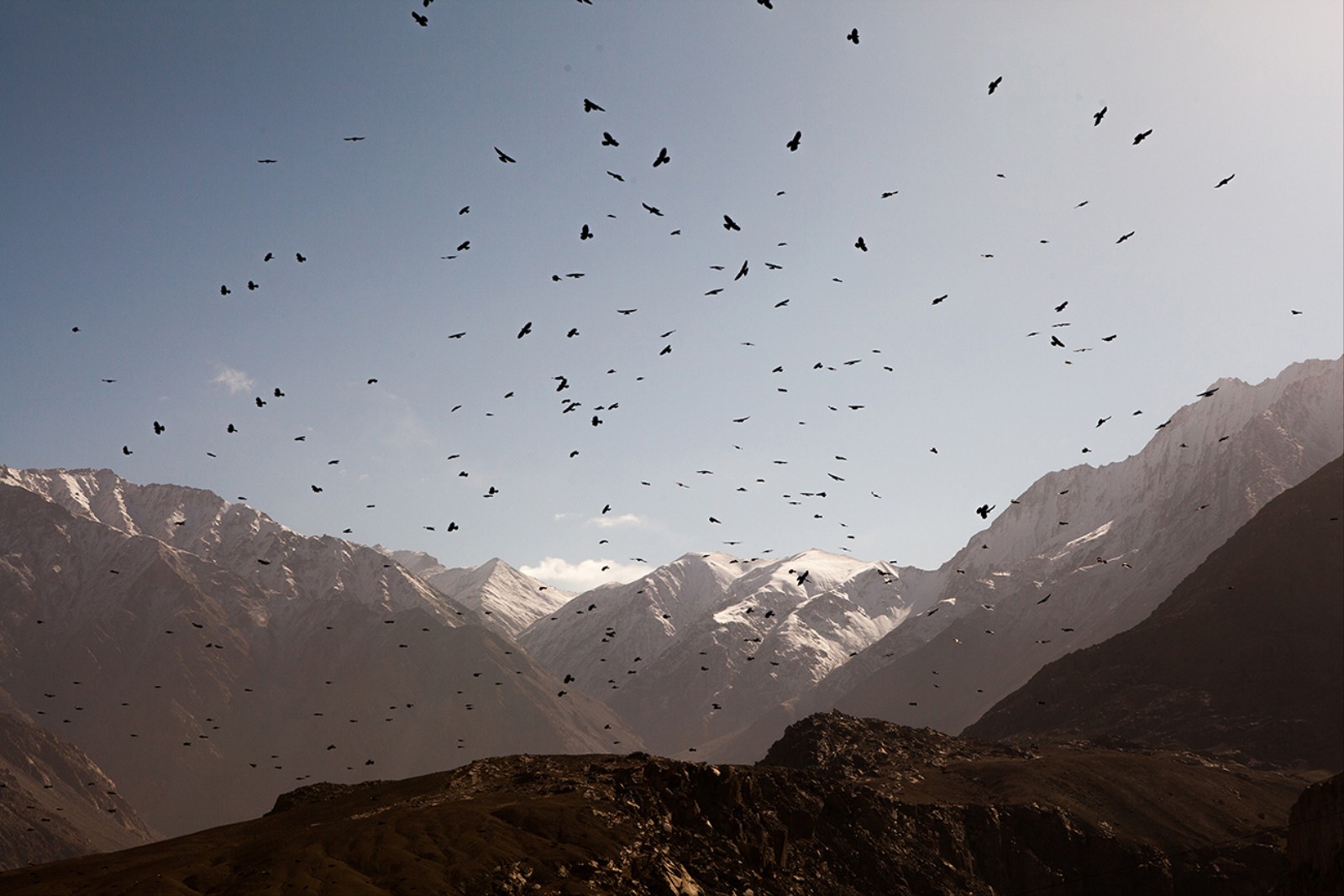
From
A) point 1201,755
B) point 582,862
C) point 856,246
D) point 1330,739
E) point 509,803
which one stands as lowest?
point 1330,739

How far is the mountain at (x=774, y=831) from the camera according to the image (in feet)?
250

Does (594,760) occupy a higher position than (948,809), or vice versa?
(594,760)

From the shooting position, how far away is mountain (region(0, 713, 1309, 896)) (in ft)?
250

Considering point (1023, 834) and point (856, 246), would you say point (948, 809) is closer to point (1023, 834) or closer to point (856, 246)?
point (1023, 834)

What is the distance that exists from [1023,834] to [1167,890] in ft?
56.4

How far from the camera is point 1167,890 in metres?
118

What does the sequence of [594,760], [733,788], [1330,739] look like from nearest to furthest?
[733,788], [594,760], [1330,739]

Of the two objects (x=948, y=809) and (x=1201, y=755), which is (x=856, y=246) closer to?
(x=948, y=809)

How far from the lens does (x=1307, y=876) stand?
79500 millimetres

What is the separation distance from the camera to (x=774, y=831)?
324ft

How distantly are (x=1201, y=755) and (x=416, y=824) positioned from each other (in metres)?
146

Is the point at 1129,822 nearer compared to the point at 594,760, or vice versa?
the point at 594,760

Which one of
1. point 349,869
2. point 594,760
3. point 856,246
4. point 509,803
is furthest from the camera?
point 594,760

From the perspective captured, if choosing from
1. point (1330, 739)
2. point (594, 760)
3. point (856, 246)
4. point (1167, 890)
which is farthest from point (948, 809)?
point (1330, 739)
